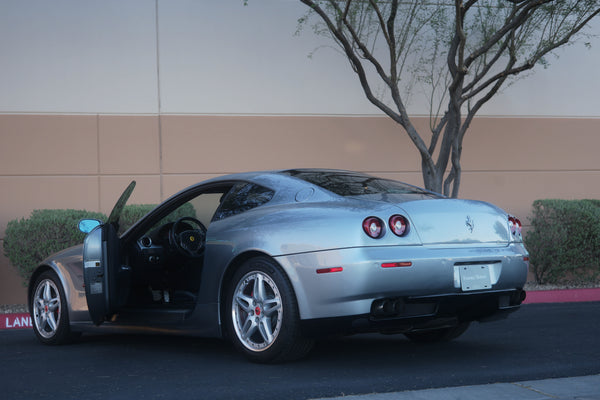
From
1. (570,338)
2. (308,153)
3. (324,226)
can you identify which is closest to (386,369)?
(324,226)

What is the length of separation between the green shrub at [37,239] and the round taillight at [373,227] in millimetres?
6465

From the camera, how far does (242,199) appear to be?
5.95 metres

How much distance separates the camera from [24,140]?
11.9m

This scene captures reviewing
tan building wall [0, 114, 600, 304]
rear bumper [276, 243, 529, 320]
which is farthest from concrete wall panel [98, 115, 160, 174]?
rear bumper [276, 243, 529, 320]

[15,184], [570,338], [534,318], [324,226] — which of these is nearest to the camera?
[324,226]

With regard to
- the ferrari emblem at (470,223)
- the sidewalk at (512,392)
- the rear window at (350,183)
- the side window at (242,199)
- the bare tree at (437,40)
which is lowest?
the sidewalk at (512,392)

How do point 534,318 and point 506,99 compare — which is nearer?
point 534,318

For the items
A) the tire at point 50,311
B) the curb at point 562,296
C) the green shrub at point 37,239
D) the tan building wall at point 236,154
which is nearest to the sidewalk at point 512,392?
the tire at point 50,311

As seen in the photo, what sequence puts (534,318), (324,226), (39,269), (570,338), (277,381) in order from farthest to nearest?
(534,318) < (39,269) < (570,338) < (324,226) < (277,381)

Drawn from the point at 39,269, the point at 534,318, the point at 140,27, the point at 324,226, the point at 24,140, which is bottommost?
the point at 534,318

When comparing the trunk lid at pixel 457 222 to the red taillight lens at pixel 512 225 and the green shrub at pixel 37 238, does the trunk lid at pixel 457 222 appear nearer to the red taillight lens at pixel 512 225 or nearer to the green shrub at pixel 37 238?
the red taillight lens at pixel 512 225

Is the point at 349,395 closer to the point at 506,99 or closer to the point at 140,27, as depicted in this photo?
the point at 140,27

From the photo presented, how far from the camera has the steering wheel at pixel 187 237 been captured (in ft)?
20.7

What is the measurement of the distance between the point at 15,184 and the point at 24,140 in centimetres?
66
